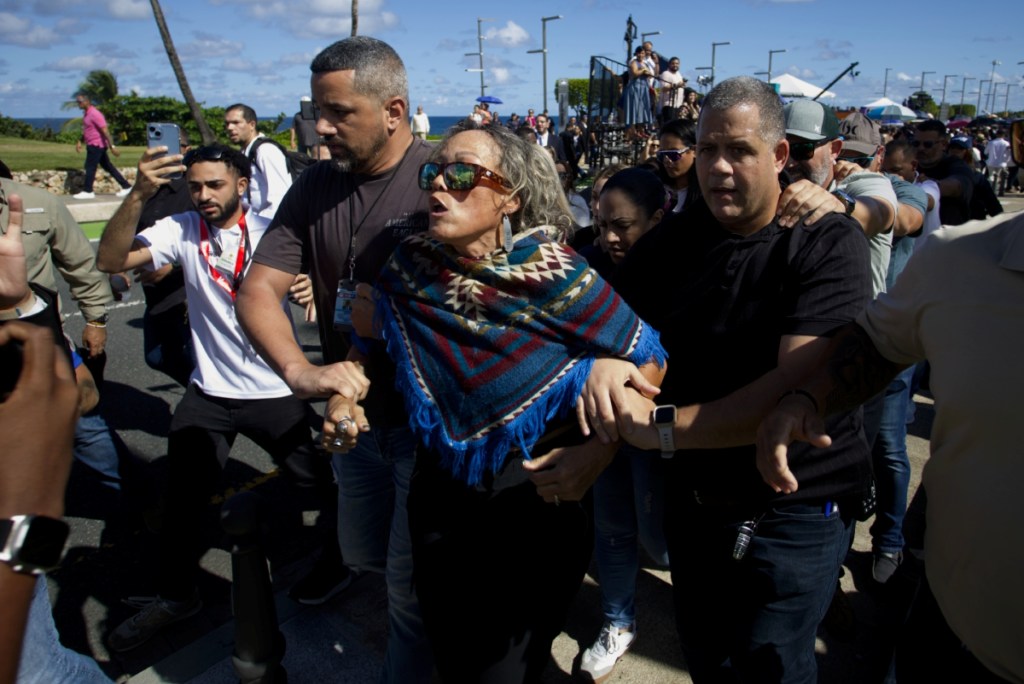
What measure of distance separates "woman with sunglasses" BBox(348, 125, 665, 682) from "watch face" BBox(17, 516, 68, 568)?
2.66 ft

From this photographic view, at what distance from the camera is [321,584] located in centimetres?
334

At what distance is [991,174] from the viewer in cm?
1898

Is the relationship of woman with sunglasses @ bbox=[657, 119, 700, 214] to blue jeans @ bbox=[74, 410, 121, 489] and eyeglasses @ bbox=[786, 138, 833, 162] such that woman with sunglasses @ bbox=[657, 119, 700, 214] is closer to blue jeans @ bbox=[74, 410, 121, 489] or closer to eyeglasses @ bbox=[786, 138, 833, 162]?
eyeglasses @ bbox=[786, 138, 833, 162]

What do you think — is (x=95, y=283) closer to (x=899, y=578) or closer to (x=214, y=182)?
(x=214, y=182)

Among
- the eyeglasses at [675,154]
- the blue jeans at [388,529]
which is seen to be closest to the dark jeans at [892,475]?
the eyeglasses at [675,154]

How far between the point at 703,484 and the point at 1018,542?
0.87 meters

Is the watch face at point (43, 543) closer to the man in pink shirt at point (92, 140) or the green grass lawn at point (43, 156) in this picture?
the man in pink shirt at point (92, 140)

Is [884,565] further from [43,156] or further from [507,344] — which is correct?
[43,156]

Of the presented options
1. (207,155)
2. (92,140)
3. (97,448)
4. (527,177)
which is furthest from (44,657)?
(92,140)

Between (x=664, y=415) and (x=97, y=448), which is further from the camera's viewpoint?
(x=97, y=448)

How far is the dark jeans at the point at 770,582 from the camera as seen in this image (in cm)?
203

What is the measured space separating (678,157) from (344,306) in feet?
8.35

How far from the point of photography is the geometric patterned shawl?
190cm

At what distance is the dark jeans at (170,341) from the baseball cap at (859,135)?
399 cm
